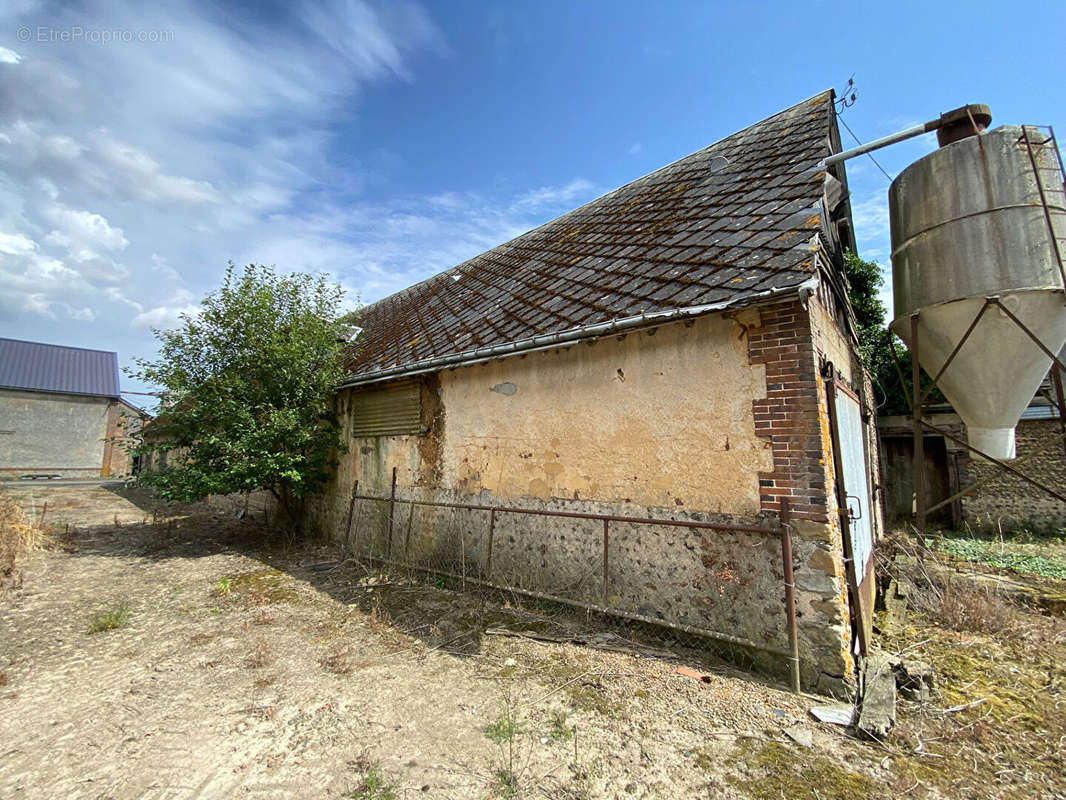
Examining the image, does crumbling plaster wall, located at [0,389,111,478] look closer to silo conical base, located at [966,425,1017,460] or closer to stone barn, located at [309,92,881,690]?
stone barn, located at [309,92,881,690]

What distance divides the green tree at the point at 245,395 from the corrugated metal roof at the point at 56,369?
32842 millimetres

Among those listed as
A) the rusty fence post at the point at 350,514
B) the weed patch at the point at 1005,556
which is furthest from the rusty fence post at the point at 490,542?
the weed patch at the point at 1005,556

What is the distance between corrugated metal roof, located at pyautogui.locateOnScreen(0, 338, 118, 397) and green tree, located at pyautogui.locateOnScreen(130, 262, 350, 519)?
32842 millimetres

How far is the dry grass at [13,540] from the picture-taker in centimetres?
626

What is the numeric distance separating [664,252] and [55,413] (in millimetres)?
40592

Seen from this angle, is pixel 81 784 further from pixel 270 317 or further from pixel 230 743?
pixel 270 317

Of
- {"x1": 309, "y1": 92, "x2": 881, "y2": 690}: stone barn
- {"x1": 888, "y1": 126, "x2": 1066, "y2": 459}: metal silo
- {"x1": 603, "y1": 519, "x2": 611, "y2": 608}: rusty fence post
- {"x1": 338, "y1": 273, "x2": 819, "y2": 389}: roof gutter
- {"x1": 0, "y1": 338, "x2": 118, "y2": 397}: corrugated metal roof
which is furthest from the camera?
{"x1": 0, "y1": 338, "x2": 118, "y2": 397}: corrugated metal roof

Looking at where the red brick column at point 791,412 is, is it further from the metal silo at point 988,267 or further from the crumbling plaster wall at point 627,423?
the metal silo at point 988,267

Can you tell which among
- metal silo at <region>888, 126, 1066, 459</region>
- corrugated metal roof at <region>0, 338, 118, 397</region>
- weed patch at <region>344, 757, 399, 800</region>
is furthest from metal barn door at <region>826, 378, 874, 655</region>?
corrugated metal roof at <region>0, 338, 118, 397</region>

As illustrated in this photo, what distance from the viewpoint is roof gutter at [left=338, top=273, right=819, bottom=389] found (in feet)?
11.8

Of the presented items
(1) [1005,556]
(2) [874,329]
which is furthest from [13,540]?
(2) [874,329]

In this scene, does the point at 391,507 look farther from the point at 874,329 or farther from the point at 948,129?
the point at 874,329

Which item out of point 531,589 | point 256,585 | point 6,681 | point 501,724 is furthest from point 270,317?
point 501,724

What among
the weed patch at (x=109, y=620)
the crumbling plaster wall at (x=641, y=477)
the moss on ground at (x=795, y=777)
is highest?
the crumbling plaster wall at (x=641, y=477)
